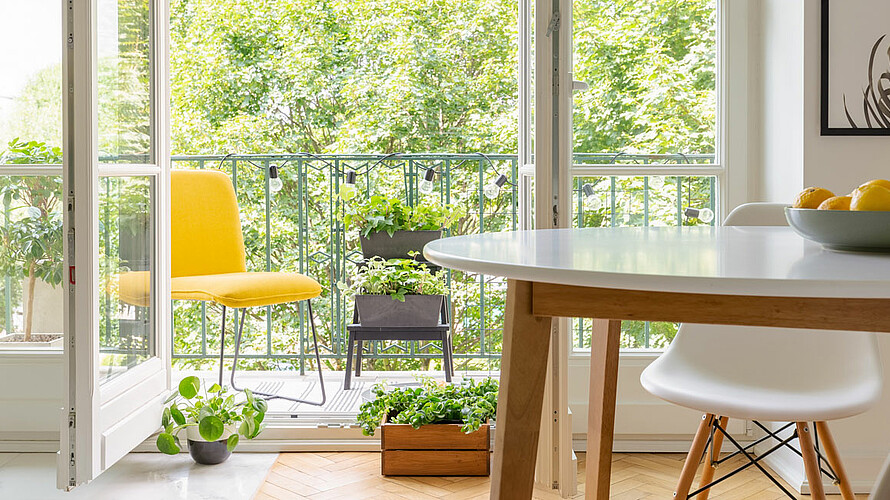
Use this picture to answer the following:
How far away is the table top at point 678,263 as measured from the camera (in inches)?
28.0

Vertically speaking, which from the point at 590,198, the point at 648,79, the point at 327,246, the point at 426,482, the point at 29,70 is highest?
the point at 29,70

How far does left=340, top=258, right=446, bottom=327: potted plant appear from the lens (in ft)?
11.2

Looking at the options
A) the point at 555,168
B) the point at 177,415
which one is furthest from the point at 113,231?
the point at 555,168

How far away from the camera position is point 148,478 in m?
2.53

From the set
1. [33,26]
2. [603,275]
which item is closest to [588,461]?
[603,275]

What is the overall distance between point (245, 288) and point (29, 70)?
3.81 ft

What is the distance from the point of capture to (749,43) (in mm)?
2729

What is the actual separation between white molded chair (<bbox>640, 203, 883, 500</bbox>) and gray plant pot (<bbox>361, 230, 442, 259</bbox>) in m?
1.93

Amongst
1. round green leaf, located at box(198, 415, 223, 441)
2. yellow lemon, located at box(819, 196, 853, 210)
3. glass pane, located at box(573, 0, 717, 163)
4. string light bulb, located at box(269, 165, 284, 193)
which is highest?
glass pane, located at box(573, 0, 717, 163)

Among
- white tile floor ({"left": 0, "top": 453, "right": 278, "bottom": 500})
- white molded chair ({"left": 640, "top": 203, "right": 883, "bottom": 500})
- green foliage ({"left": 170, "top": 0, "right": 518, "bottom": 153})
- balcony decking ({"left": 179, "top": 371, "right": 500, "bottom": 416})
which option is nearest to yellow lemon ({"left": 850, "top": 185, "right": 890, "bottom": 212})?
white molded chair ({"left": 640, "top": 203, "right": 883, "bottom": 500})

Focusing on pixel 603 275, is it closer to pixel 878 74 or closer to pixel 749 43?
pixel 878 74

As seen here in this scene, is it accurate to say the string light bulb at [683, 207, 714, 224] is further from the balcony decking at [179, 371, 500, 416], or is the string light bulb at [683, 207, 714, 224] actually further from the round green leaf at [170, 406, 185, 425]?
the round green leaf at [170, 406, 185, 425]

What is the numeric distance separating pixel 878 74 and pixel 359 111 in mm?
5007

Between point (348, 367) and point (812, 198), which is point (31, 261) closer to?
point (348, 367)
